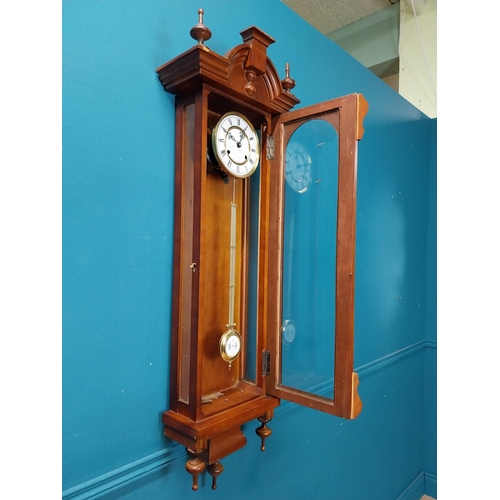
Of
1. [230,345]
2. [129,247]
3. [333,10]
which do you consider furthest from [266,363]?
[333,10]

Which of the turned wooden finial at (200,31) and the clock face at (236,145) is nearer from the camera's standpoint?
the turned wooden finial at (200,31)

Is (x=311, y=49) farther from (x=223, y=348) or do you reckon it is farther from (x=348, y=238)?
(x=223, y=348)

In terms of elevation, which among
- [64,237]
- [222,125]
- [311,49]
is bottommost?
[64,237]

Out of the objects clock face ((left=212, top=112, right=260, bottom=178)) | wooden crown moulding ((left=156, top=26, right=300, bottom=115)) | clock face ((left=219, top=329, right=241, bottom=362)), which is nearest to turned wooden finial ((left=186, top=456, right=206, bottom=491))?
clock face ((left=219, top=329, right=241, bottom=362))

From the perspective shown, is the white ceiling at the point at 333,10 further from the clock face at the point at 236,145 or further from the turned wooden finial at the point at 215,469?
the turned wooden finial at the point at 215,469

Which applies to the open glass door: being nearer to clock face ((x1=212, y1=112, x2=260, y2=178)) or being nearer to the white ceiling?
clock face ((x1=212, y1=112, x2=260, y2=178))

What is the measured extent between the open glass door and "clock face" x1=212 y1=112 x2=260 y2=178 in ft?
0.29

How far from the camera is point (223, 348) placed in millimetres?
1091

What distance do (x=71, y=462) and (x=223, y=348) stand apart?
42 cm

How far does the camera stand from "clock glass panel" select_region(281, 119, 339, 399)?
1.14 m

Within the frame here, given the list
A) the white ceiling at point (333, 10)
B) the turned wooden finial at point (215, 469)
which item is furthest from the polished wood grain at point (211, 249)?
the white ceiling at point (333, 10)

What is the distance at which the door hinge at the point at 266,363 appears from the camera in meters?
1.17

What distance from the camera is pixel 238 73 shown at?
1.04 m

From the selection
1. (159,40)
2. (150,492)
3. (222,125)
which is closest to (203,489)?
(150,492)
